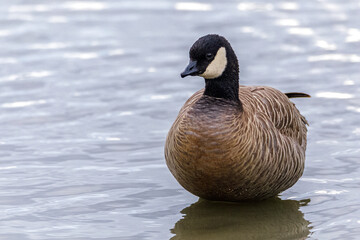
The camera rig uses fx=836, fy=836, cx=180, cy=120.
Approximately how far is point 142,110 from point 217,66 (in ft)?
10.0

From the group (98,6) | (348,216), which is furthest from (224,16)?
(348,216)

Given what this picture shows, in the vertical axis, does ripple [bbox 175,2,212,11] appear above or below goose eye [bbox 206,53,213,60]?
above

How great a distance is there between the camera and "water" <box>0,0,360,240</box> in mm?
7660

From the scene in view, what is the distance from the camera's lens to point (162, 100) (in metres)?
10.6

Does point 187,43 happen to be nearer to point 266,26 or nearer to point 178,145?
point 266,26

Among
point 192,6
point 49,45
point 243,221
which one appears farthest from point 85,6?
point 243,221

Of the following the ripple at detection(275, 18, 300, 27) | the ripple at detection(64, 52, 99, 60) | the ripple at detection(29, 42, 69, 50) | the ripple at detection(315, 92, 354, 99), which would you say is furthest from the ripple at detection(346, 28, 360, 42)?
the ripple at detection(29, 42, 69, 50)

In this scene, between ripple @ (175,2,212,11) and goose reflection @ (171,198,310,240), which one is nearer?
goose reflection @ (171,198,310,240)

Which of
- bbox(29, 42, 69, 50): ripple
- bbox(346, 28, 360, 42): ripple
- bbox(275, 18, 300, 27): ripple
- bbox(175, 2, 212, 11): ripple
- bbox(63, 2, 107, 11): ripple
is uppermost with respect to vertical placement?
bbox(63, 2, 107, 11): ripple

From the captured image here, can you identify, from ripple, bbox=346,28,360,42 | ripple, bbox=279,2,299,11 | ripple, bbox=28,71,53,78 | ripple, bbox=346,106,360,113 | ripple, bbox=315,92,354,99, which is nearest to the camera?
ripple, bbox=346,106,360,113

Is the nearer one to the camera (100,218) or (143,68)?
(100,218)

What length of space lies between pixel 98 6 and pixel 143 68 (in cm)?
285

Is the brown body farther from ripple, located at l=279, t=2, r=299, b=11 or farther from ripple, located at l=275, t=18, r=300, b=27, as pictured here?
ripple, located at l=279, t=2, r=299, b=11

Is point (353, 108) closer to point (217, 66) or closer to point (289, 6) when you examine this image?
point (217, 66)
